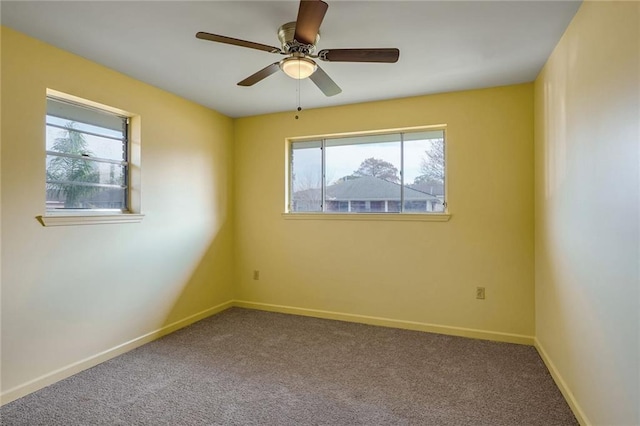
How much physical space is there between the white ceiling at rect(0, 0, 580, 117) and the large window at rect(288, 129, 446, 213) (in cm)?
66

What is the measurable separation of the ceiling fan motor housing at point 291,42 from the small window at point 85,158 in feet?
5.79

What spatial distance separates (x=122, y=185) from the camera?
308cm

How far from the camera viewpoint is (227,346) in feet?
10.1

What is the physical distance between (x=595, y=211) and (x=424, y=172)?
1846 mm

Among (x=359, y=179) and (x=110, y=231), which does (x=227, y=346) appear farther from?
(x=359, y=179)

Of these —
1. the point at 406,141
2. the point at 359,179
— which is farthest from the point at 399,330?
the point at 406,141

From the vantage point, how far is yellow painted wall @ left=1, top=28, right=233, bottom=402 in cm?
222

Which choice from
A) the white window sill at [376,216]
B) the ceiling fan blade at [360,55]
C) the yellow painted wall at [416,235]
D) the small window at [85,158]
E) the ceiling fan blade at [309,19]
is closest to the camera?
the ceiling fan blade at [309,19]

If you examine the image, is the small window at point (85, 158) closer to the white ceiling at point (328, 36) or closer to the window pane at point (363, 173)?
the white ceiling at point (328, 36)

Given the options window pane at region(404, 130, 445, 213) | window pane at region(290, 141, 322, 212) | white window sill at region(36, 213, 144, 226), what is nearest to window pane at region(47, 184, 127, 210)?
white window sill at region(36, 213, 144, 226)

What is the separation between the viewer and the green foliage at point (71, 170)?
254 centimetres

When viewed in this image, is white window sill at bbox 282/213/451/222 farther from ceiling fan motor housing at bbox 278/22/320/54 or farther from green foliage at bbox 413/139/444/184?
ceiling fan motor housing at bbox 278/22/320/54

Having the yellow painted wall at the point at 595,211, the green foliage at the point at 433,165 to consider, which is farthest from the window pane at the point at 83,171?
the yellow painted wall at the point at 595,211

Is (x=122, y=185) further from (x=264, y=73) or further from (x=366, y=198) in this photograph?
(x=366, y=198)
